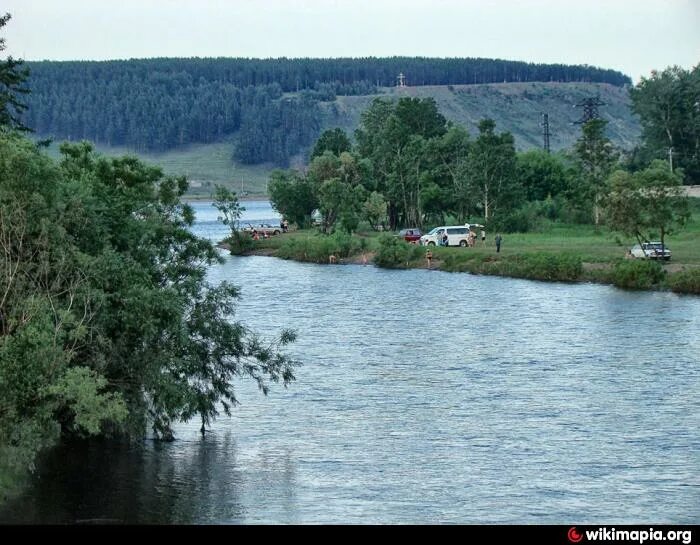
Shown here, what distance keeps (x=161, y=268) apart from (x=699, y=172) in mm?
124213

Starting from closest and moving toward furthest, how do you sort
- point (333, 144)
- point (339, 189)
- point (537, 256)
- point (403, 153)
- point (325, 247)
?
point (537, 256) < point (325, 247) < point (339, 189) < point (403, 153) < point (333, 144)

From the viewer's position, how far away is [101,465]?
39.7m

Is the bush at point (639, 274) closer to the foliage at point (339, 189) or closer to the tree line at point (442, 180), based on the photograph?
the tree line at point (442, 180)

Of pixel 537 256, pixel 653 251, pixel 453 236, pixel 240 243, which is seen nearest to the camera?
pixel 653 251

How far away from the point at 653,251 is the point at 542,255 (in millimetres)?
9130

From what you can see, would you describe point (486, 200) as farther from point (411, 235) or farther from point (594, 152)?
point (594, 152)

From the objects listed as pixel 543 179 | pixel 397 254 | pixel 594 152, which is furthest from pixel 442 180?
pixel 397 254

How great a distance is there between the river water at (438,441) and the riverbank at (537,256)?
1402cm

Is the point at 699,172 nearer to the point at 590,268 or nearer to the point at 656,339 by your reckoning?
the point at 590,268

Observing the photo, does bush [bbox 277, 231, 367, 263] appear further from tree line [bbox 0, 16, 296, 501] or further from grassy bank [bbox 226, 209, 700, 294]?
tree line [bbox 0, 16, 296, 501]

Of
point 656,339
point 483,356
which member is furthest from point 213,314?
point 656,339

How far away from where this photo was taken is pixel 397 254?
114438 mm

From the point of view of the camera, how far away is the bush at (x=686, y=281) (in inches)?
3297

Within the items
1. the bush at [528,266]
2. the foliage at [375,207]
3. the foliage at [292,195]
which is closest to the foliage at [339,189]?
the foliage at [375,207]
